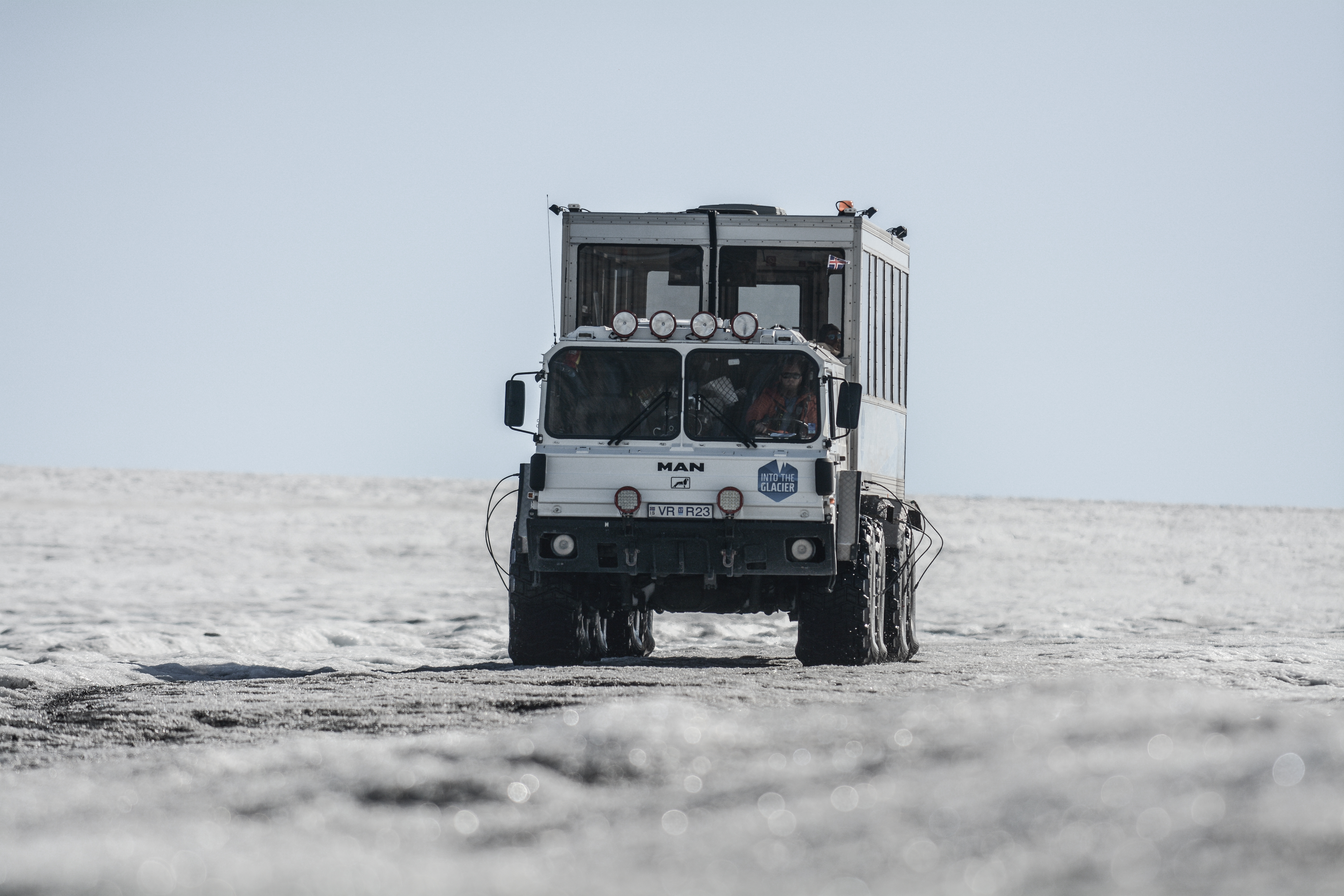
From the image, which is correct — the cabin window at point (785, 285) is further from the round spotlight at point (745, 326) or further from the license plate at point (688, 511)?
the license plate at point (688, 511)

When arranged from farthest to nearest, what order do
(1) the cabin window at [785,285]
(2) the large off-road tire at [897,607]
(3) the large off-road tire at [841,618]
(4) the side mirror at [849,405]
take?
(2) the large off-road tire at [897,607]
(1) the cabin window at [785,285]
(3) the large off-road tire at [841,618]
(4) the side mirror at [849,405]

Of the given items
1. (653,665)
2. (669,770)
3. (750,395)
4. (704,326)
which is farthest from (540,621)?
(669,770)

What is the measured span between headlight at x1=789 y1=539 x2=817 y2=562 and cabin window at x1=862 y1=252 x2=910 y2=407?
191cm

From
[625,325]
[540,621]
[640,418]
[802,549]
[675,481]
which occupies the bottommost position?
[540,621]

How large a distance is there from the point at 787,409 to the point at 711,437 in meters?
0.57

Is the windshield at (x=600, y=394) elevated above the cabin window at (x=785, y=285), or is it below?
below

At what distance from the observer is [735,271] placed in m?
12.8

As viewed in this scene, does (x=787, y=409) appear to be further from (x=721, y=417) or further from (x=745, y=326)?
(x=745, y=326)

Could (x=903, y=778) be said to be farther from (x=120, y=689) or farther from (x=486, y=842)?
(x=120, y=689)

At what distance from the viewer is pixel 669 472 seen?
37.4 feet

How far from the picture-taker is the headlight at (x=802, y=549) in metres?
11.4

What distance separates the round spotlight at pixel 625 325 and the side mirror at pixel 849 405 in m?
1.53

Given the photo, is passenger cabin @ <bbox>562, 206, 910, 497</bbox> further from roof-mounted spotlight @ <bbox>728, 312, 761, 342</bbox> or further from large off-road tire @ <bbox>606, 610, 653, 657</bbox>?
large off-road tire @ <bbox>606, 610, 653, 657</bbox>

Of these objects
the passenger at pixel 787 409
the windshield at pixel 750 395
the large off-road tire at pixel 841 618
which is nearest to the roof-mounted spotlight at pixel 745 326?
the windshield at pixel 750 395
